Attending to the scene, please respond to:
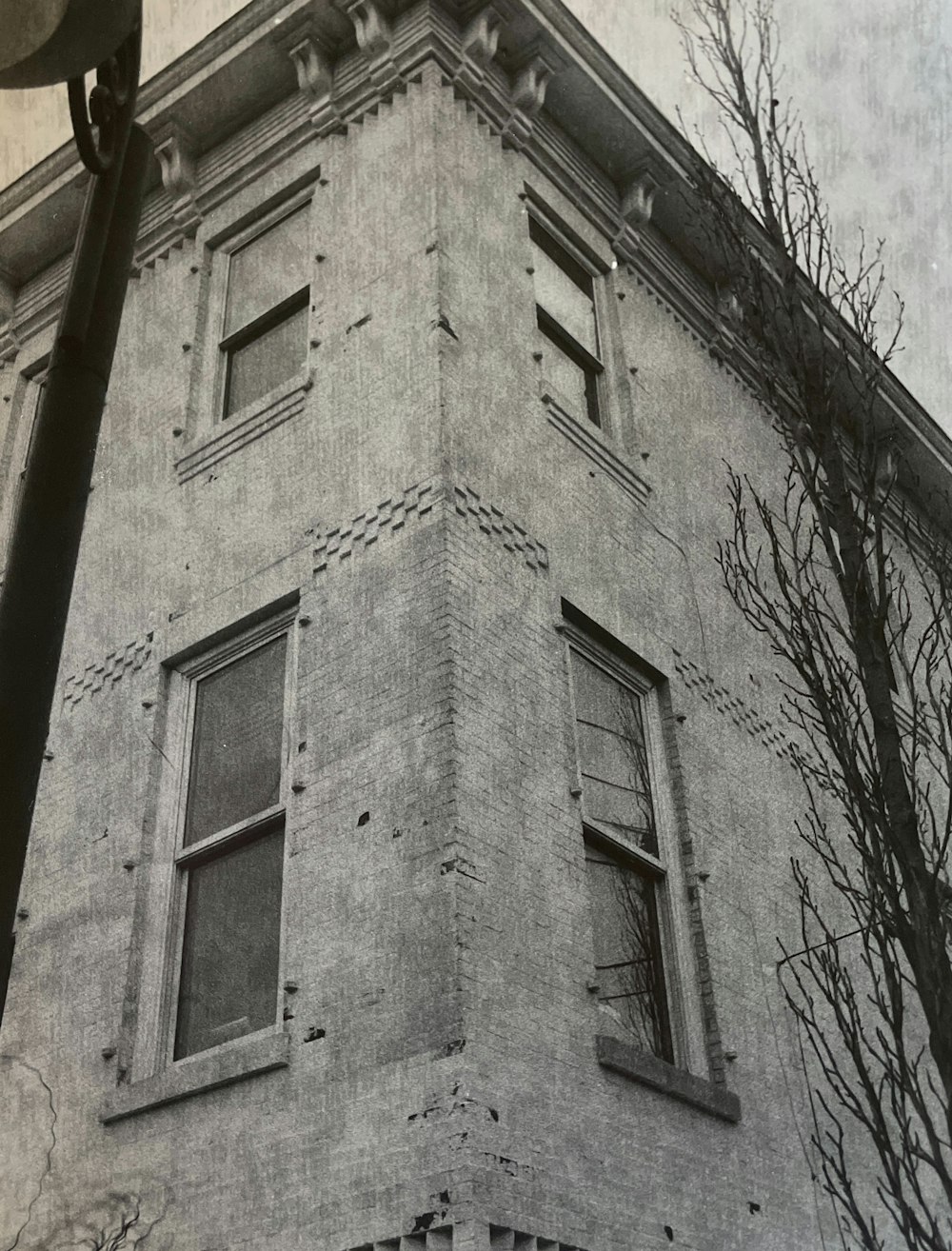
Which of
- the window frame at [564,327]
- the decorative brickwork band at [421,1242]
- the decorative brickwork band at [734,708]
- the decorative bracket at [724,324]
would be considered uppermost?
the decorative bracket at [724,324]

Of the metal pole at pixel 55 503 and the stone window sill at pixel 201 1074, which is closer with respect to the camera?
the metal pole at pixel 55 503

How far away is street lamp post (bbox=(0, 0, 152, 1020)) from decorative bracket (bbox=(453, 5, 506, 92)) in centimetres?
764

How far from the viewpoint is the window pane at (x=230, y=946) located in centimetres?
701

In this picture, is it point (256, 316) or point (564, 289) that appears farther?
Answer: point (564, 289)

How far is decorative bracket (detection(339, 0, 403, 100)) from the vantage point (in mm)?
10016

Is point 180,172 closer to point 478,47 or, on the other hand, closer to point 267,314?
point 267,314

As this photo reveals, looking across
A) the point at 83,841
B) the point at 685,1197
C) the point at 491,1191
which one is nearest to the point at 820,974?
the point at 685,1197

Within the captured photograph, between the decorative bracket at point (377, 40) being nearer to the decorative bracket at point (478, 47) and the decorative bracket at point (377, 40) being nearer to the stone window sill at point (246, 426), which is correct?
the decorative bracket at point (478, 47)

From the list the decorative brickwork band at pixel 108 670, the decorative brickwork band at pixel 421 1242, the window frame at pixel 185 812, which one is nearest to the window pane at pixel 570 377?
the window frame at pixel 185 812

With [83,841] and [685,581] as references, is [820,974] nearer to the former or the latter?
[685,581]

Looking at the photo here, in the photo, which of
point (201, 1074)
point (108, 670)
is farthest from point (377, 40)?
point (201, 1074)

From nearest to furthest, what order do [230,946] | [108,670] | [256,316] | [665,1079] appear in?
[665,1079] < [230,946] < [108,670] < [256,316]

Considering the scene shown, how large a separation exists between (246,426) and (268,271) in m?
1.84

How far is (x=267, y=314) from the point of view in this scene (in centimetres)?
1008
